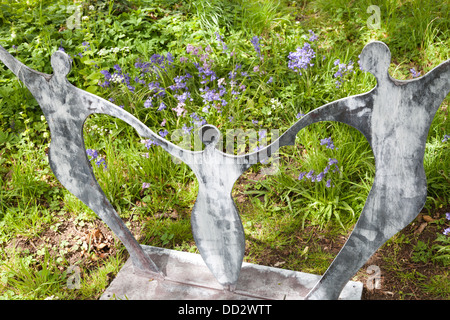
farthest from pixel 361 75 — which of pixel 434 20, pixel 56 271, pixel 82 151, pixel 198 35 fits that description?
pixel 56 271

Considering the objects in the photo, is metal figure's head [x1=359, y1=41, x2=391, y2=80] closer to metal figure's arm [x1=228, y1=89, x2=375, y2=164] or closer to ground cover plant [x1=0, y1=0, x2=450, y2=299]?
metal figure's arm [x1=228, y1=89, x2=375, y2=164]

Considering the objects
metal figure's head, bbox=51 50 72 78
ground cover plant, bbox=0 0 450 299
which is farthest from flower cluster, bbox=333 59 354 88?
metal figure's head, bbox=51 50 72 78

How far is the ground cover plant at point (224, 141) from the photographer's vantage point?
267 cm

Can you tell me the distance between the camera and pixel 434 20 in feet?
12.3

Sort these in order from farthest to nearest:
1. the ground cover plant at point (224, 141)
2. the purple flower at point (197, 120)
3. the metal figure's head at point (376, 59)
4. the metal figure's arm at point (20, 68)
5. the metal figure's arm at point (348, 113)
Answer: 1. the purple flower at point (197, 120)
2. the ground cover plant at point (224, 141)
3. the metal figure's arm at point (20, 68)
4. the metal figure's arm at point (348, 113)
5. the metal figure's head at point (376, 59)

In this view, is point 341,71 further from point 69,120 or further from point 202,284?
point 69,120

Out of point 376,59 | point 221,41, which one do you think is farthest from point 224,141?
point 376,59

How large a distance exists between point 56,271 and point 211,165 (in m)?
1.35

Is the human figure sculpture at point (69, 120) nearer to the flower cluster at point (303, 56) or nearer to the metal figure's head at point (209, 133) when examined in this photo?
the metal figure's head at point (209, 133)

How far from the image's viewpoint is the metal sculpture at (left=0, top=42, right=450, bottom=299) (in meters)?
1.57

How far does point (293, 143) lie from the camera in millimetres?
1737

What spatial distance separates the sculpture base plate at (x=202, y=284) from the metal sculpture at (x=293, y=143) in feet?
0.30

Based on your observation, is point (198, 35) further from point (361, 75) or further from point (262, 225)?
point (262, 225)

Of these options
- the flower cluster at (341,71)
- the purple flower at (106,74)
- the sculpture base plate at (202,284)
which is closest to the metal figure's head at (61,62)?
the sculpture base plate at (202,284)
